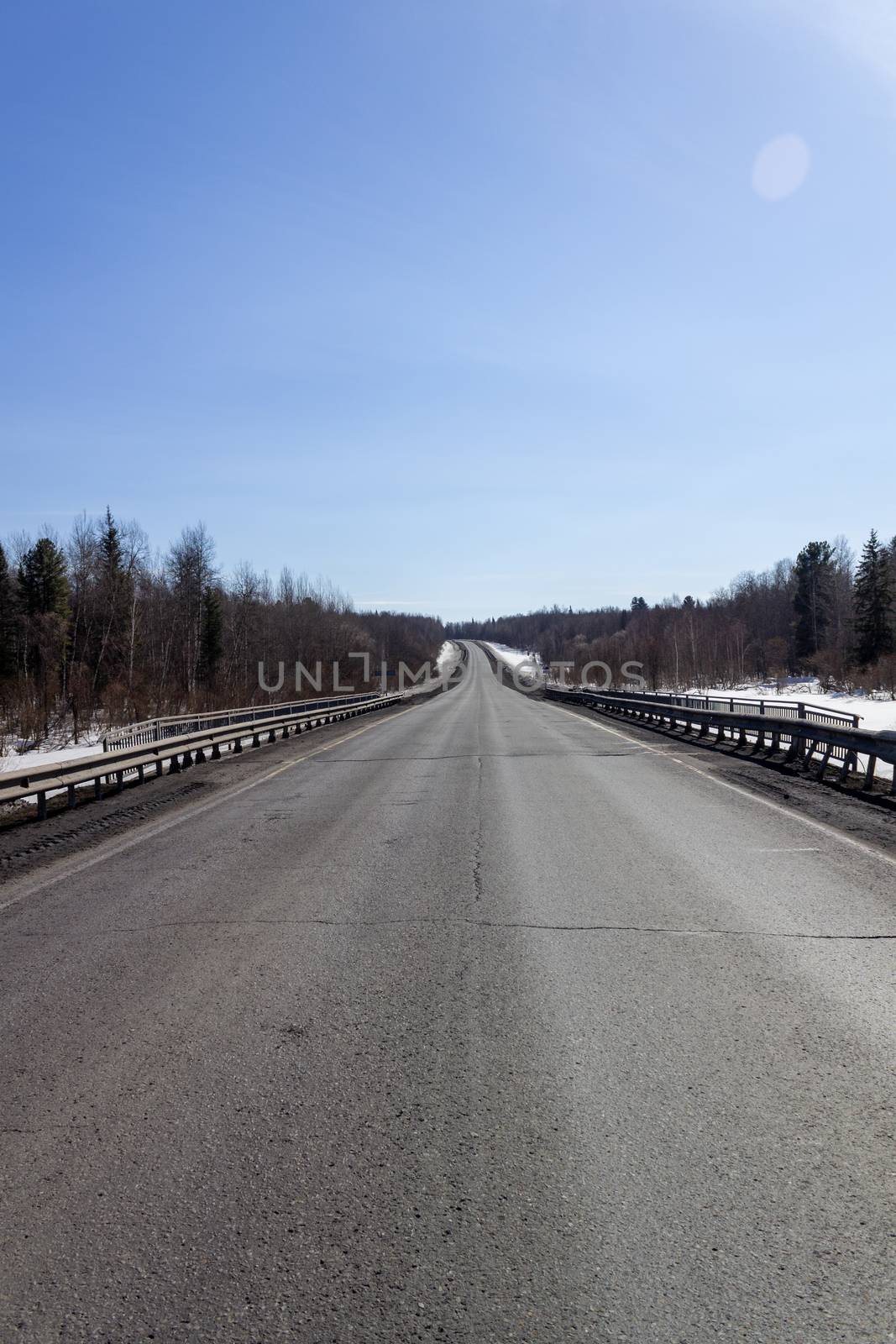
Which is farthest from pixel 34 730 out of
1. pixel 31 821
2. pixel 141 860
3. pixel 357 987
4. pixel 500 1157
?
pixel 500 1157

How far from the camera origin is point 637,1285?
2654mm

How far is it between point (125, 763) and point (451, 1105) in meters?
12.3

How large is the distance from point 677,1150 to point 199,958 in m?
3.54

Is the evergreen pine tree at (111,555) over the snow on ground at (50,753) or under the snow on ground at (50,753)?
over

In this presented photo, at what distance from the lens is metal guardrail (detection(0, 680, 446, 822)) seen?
1162 cm

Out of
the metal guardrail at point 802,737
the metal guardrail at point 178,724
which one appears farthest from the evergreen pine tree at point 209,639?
the metal guardrail at point 802,737

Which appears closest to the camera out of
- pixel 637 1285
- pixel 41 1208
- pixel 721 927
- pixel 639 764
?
pixel 637 1285

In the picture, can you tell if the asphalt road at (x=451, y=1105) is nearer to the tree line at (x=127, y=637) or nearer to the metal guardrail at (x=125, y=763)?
the metal guardrail at (x=125, y=763)

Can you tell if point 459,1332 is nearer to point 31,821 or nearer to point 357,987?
point 357,987

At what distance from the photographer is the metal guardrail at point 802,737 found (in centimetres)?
1340

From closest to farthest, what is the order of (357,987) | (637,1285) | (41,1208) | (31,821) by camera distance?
(637,1285)
(41,1208)
(357,987)
(31,821)

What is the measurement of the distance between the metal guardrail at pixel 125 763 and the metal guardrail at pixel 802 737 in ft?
38.2

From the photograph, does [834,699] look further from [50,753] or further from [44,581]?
[44,581]

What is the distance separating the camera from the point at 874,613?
6600 cm
